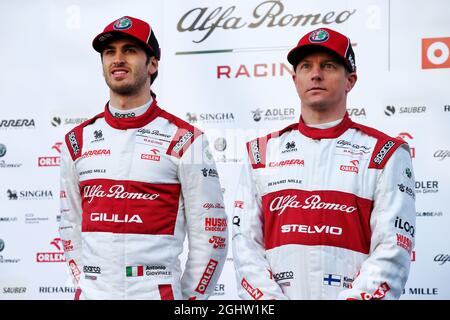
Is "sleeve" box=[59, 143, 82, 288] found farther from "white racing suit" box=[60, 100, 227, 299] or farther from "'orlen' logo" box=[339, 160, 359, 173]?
"'orlen' logo" box=[339, 160, 359, 173]

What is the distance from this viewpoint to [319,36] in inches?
103

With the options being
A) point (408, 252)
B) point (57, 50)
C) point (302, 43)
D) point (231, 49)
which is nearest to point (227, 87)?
point (231, 49)

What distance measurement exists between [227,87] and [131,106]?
4.49 ft

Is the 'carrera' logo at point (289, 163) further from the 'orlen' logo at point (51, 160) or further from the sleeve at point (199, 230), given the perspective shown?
the 'orlen' logo at point (51, 160)

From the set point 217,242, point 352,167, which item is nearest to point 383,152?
point 352,167

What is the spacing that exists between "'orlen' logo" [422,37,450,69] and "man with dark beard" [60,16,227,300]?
1.67 m

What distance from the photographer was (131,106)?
2836 millimetres

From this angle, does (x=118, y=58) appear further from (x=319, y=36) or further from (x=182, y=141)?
(x=319, y=36)

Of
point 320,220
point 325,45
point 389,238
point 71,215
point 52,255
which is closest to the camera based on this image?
point 389,238

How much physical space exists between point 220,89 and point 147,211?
162 centimetres

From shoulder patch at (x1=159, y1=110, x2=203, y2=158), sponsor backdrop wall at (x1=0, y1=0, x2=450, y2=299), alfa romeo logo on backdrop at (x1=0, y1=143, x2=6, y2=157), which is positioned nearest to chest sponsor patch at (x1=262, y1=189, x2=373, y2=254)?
shoulder patch at (x1=159, y1=110, x2=203, y2=158)
